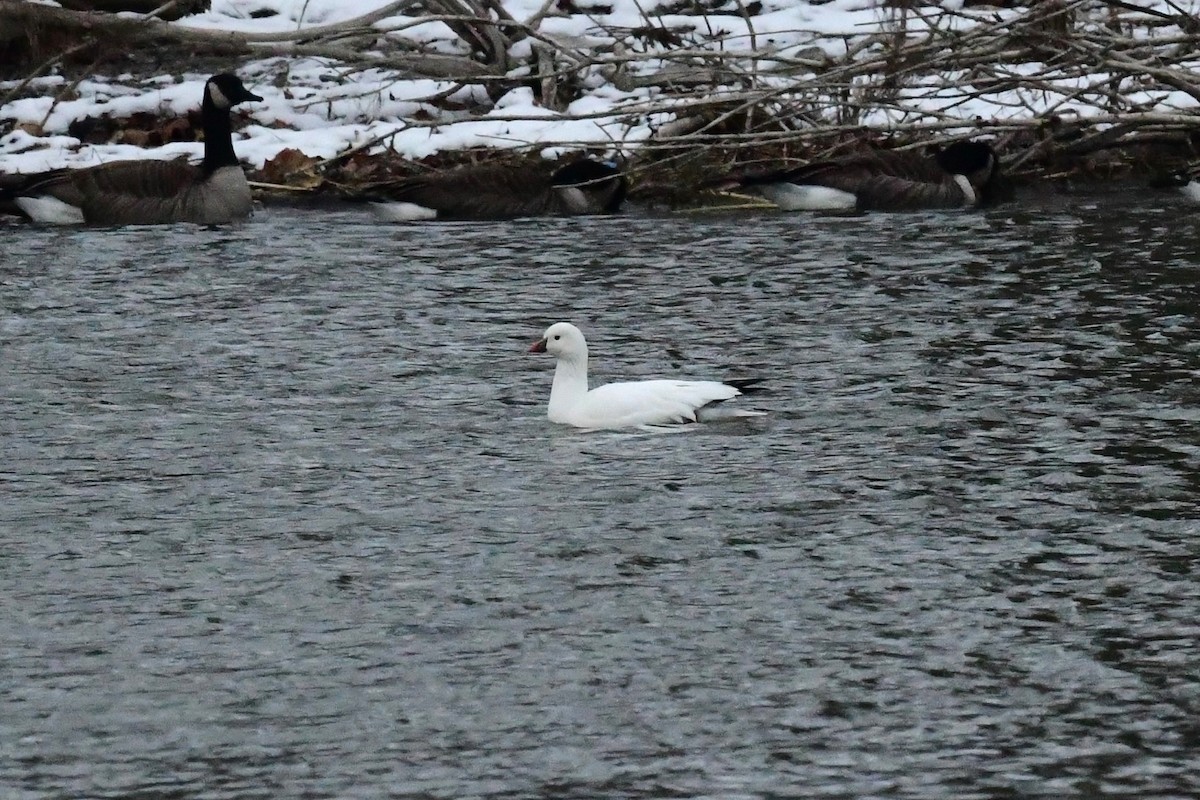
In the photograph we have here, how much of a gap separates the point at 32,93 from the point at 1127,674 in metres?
15.7

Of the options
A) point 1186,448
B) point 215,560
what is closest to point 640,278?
point 1186,448

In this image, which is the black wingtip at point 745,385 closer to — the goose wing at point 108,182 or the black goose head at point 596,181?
the black goose head at point 596,181

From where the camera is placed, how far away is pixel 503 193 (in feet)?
56.5

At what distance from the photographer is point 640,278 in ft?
45.7

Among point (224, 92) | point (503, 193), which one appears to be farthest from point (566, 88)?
point (224, 92)

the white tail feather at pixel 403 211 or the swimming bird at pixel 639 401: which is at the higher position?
the white tail feather at pixel 403 211

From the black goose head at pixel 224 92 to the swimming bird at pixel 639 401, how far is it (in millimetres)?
8368

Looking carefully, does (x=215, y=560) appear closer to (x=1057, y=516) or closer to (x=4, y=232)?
(x=1057, y=516)

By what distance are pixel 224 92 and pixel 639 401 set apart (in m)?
8.93

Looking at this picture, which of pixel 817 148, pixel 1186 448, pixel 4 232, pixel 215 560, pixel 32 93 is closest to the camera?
pixel 215 560

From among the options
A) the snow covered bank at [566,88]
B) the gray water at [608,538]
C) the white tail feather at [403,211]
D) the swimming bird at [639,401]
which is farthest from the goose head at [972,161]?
the swimming bird at [639,401]

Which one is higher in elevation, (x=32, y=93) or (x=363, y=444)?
(x=32, y=93)

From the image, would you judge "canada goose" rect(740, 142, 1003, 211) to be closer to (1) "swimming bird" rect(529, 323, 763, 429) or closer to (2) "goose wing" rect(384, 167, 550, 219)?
(2) "goose wing" rect(384, 167, 550, 219)

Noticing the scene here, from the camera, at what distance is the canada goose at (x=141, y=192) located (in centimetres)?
1705
